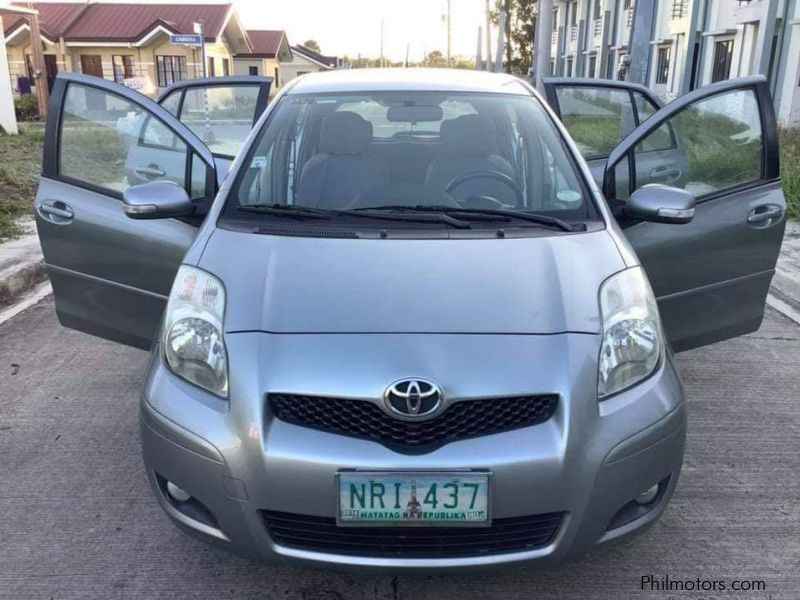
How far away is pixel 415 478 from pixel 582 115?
4588mm

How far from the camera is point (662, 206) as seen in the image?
9.48 feet

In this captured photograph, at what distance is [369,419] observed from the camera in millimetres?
2004

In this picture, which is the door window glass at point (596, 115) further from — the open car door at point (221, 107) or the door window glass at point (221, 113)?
the door window glass at point (221, 113)

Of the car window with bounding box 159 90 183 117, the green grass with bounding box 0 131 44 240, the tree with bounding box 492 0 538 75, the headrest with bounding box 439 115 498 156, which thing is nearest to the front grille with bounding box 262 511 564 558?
the headrest with bounding box 439 115 498 156

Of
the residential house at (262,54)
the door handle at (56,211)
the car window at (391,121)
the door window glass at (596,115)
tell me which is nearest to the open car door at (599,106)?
the door window glass at (596,115)

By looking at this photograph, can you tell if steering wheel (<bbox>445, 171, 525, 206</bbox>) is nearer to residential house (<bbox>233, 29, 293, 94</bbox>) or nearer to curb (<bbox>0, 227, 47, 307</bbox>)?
curb (<bbox>0, 227, 47, 307</bbox>)

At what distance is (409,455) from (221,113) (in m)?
4.35

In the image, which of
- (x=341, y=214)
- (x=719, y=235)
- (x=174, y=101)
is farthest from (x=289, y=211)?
(x=174, y=101)

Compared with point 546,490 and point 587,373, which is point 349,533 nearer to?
point 546,490

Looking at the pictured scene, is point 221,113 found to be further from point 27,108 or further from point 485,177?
point 27,108

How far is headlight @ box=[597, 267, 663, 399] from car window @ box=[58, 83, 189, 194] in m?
2.18

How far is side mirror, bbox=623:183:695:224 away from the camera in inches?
113

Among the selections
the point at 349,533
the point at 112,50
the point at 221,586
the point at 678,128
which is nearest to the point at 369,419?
the point at 349,533

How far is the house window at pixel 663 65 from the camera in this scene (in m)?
28.8
